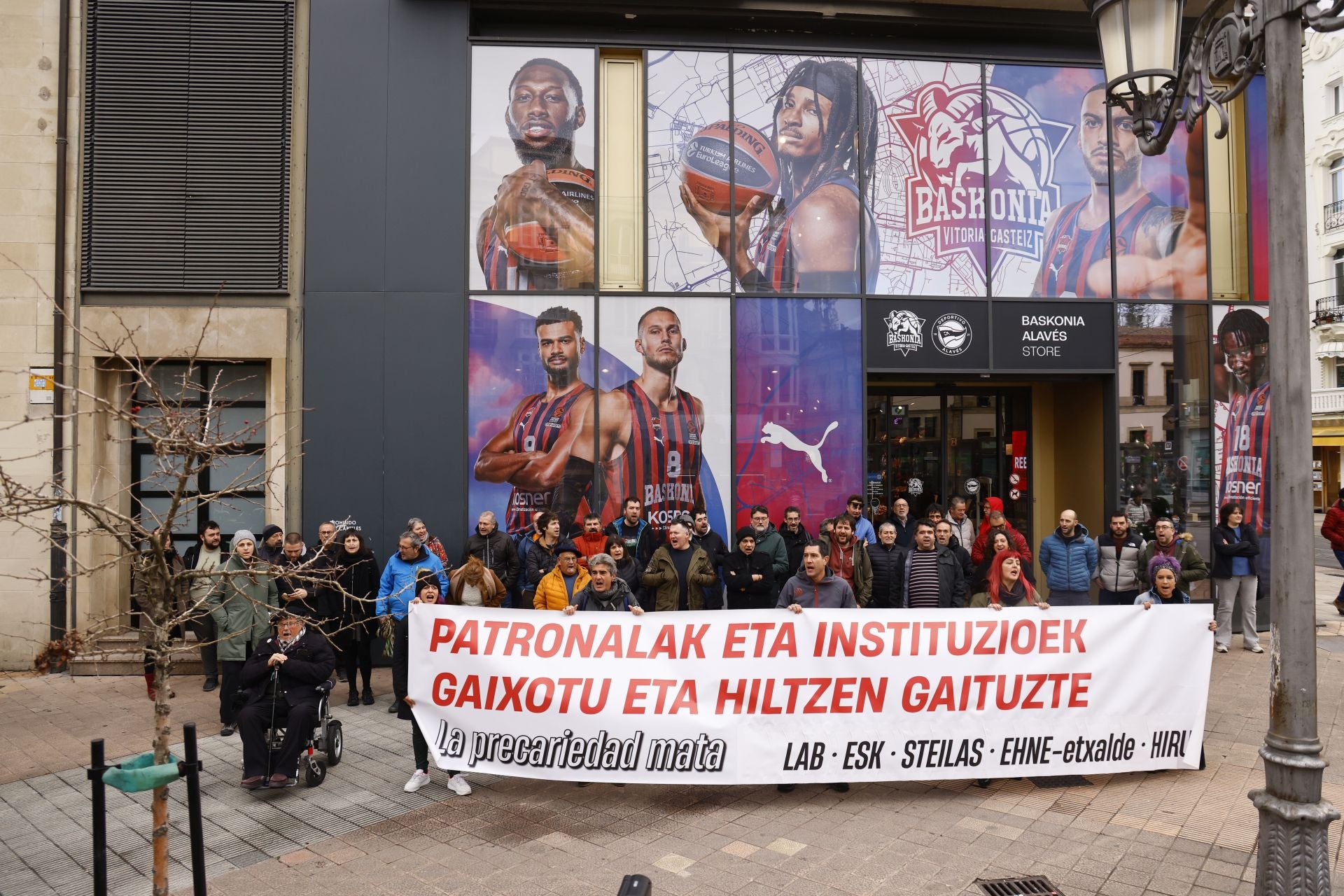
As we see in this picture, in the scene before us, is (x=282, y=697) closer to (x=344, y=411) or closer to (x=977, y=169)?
(x=344, y=411)

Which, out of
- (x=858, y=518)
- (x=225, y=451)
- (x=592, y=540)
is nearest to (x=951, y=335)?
(x=858, y=518)

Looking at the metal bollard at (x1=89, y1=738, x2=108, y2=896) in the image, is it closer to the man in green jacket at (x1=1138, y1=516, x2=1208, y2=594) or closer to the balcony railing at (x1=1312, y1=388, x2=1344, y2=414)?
the man in green jacket at (x1=1138, y1=516, x2=1208, y2=594)

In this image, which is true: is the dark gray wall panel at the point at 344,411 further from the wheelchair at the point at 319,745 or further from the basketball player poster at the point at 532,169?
the wheelchair at the point at 319,745

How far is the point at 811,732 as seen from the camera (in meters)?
6.33

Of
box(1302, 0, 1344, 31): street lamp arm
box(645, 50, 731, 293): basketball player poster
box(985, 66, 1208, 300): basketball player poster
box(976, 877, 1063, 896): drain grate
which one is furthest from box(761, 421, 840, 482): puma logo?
box(1302, 0, 1344, 31): street lamp arm

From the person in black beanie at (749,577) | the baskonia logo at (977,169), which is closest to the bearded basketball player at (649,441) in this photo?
the person in black beanie at (749,577)

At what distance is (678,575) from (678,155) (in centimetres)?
600

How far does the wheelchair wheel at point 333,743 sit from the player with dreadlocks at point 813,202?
753cm

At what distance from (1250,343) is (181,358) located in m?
14.8

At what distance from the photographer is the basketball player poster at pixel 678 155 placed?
1185cm

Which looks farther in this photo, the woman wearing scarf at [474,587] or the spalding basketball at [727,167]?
the spalding basketball at [727,167]

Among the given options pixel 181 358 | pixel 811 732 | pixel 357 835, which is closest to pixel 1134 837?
pixel 811 732

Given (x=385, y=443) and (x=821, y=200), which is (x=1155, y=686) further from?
(x=385, y=443)

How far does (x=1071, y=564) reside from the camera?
961cm
